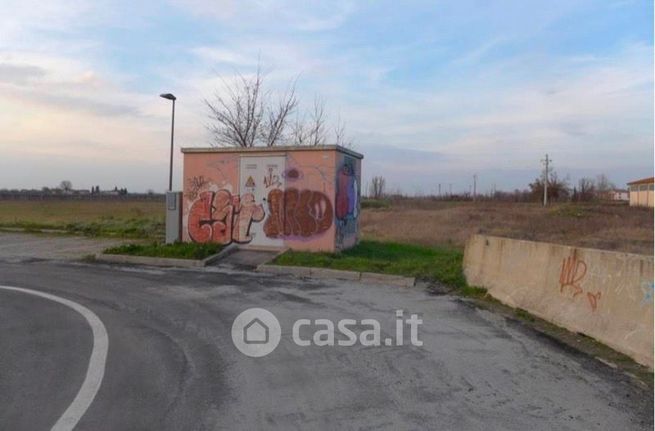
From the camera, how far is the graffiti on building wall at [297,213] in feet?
53.4

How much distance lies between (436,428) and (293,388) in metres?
1.48

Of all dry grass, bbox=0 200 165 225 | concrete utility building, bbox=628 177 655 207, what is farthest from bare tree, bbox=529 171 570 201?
dry grass, bbox=0 200 165 225

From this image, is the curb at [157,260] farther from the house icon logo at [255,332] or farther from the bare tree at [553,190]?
the bare tree at [553,190]

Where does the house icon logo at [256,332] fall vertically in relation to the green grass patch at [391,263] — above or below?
below

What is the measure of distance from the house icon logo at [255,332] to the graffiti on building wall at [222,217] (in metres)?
8.29

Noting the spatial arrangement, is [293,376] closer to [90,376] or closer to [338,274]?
[90,376]

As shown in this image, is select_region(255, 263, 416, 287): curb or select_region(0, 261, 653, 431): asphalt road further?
select_region(255, 263, 416, 287): curb

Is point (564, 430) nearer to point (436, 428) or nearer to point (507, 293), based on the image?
point (436, 428)

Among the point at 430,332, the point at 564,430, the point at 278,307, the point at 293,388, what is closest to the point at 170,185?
the point at 278,307

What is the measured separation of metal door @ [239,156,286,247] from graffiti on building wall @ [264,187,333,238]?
0.14m

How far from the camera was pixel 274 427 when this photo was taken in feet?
15.0

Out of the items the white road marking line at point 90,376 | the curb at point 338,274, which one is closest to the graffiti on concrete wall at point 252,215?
the curb at point 338,274

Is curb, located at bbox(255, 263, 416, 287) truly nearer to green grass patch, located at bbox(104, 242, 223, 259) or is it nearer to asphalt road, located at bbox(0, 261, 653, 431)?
green grass patch, located at bbox(104, 242, 223, 259)

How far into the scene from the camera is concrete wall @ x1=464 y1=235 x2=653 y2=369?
6.73m
